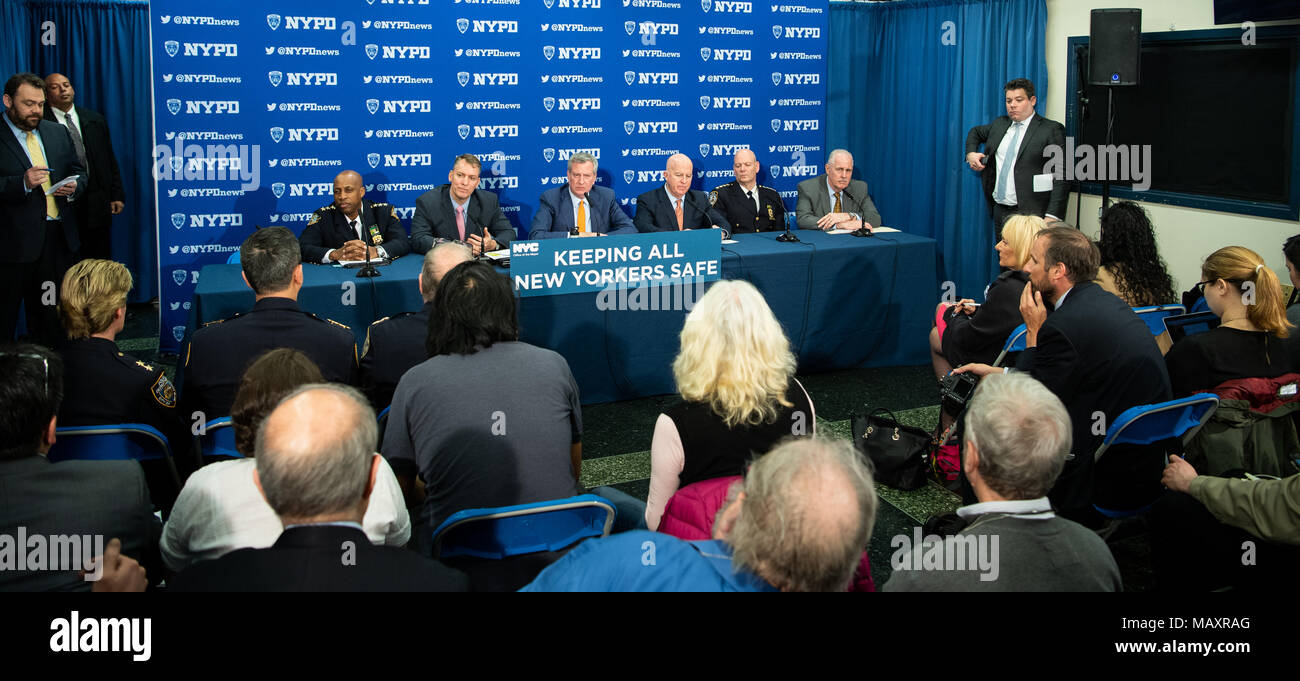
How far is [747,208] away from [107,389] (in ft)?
14.2

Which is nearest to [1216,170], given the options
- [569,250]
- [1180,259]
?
[1180,259]

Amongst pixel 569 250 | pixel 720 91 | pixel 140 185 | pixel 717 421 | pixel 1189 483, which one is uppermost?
pixel 720 91

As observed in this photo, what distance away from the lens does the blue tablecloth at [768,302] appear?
4.41 m

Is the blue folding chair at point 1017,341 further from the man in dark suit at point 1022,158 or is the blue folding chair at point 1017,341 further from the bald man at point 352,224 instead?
the bald man at point 352,224

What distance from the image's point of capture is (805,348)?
17.2ft

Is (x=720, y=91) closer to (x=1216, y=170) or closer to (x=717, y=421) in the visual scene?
(x=1216, y=170)

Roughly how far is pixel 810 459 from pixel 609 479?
2544 millimetres

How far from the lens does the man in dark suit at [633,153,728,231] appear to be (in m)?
5.99

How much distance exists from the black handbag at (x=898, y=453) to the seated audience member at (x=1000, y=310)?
0.47 meters

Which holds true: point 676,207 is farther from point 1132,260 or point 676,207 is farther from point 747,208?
point 1132,260

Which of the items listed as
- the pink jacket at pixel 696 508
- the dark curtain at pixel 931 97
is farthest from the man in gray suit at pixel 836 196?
the pink jacket at pixel 696 508

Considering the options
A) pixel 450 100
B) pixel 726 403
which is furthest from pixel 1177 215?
pixel 726 403

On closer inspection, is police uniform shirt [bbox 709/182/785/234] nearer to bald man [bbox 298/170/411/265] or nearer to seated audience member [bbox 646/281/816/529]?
bald man [bbox 298/170/411/265]

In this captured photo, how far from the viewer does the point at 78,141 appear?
5.64 m
